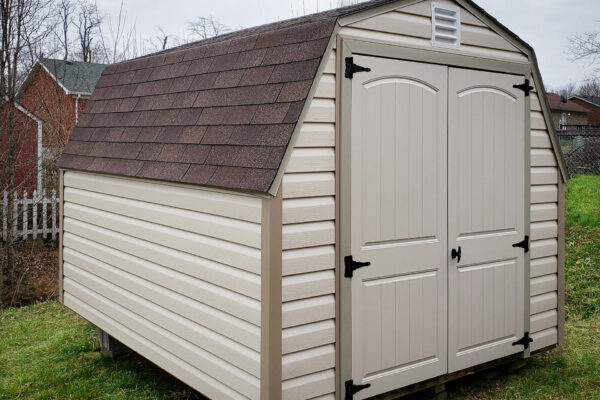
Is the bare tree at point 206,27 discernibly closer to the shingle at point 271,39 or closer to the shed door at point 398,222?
the shingle at point 271,39

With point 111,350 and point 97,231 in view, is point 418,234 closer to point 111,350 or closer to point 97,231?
point 97,231

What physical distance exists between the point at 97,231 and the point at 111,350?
117 cm

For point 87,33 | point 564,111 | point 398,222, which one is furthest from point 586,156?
point 564,111

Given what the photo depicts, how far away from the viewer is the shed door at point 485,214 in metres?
4.29

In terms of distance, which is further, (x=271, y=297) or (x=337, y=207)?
(x=337, y=207)

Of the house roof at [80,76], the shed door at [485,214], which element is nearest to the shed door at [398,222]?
the shed door at [485,214]

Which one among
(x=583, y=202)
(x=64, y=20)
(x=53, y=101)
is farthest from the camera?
(x=53, y=101)

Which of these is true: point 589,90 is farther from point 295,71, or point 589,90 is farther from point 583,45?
point 295,71

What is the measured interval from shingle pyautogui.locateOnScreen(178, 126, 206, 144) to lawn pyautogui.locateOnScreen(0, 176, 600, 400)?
198cm

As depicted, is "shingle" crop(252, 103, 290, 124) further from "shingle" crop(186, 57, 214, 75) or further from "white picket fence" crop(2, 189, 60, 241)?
"white picket fence" crop(2, 189, 60, 241)

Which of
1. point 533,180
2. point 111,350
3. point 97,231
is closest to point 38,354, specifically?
point 111,350

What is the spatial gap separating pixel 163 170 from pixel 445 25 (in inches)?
82.1

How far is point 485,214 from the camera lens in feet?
14.7

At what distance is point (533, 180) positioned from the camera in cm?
480
